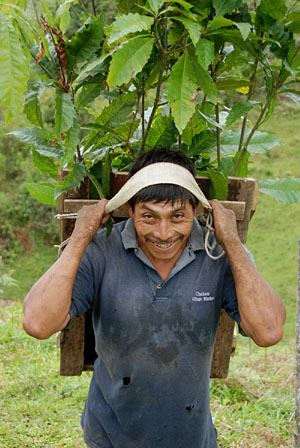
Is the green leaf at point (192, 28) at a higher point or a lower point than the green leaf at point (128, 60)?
higher

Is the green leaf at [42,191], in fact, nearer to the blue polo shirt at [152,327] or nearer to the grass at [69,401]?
the blue polo shirt at [152,327]

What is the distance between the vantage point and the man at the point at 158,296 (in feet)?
5.28

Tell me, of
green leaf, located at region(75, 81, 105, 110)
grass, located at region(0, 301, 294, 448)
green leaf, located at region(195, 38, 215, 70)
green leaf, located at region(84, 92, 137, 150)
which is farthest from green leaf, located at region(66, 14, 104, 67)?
grass, located at region(0, 301, 294, 448)

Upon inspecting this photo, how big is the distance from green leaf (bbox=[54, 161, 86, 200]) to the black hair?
0.57ft

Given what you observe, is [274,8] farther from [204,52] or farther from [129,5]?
[129,5]

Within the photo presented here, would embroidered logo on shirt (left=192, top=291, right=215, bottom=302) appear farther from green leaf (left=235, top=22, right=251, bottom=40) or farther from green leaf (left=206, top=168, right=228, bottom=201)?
green leaf (left=235, top=22, right=251, bottom=40)

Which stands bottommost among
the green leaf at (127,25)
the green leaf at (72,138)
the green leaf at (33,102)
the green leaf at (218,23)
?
the green leaf at (72,138)

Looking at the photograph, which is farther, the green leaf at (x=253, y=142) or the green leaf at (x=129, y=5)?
the green leaf at (x=253, y=142)

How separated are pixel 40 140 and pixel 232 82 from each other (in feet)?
2.50

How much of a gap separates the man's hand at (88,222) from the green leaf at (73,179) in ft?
0.28

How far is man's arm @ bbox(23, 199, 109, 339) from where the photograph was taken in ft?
5.07

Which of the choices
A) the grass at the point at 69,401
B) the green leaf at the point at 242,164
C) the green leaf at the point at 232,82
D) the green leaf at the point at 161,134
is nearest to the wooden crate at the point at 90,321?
the green leaf at the point at 242,164

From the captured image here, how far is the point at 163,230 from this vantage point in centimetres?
159

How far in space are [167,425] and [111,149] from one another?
1059mm
